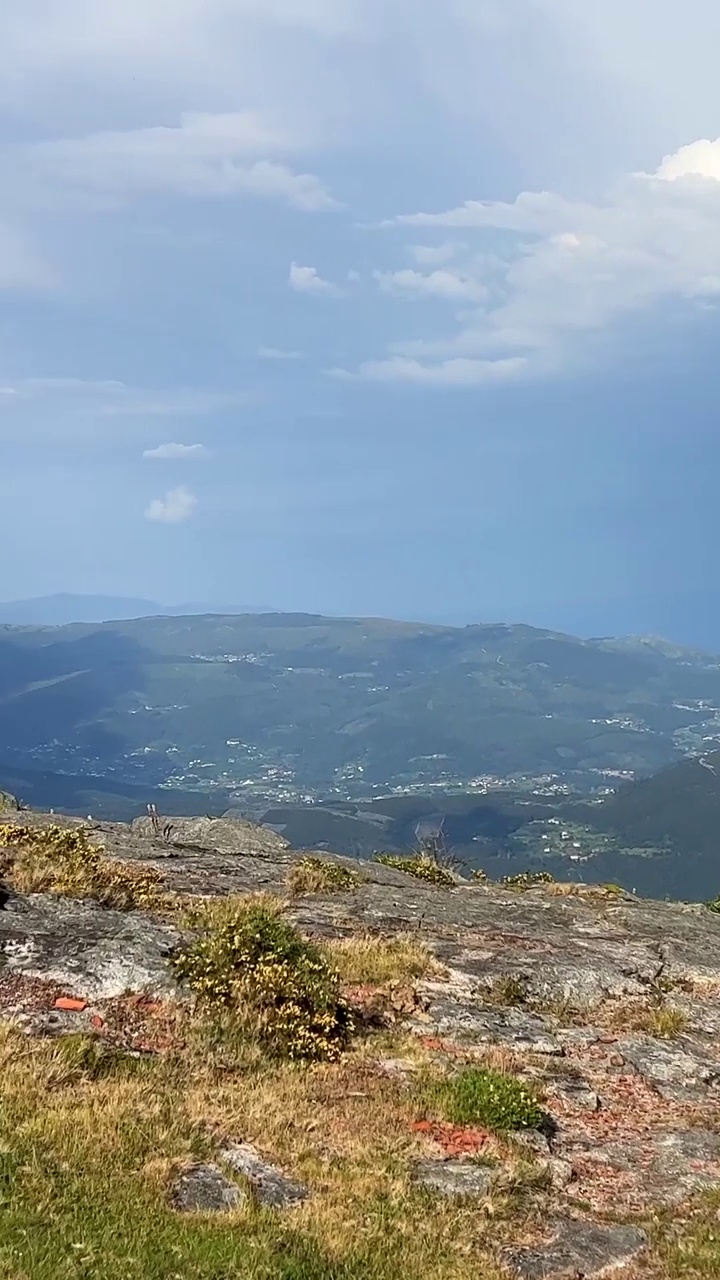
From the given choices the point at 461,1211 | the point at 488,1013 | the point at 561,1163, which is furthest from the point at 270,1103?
the point at 488,1013

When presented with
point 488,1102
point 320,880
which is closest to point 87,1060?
point 488,1102

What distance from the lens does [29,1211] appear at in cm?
892

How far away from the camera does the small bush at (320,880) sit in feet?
84.4

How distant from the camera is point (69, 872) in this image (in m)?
20.4

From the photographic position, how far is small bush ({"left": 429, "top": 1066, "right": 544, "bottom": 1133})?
12898 mm

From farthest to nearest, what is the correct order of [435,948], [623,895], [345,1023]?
[623,895], [435,948], [345,1023]

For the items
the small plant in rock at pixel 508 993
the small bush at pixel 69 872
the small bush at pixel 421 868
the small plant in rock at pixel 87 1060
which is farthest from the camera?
the small bush at pixel 421 868

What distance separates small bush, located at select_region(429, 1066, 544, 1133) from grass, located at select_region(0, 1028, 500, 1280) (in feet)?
2.00

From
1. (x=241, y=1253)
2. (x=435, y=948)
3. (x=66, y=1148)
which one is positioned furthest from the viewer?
(x=435, y=948)

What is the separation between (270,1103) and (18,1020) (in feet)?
12.4

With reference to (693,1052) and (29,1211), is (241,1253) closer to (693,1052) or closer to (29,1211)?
(29,1211)

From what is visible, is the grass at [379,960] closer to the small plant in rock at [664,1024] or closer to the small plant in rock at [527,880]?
the small plant in rock at [664,1024]

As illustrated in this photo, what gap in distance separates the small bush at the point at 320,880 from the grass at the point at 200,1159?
39.5 feet

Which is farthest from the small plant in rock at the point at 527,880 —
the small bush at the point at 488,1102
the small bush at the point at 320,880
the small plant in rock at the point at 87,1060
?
the small plant in rock at the point at 87,1060
